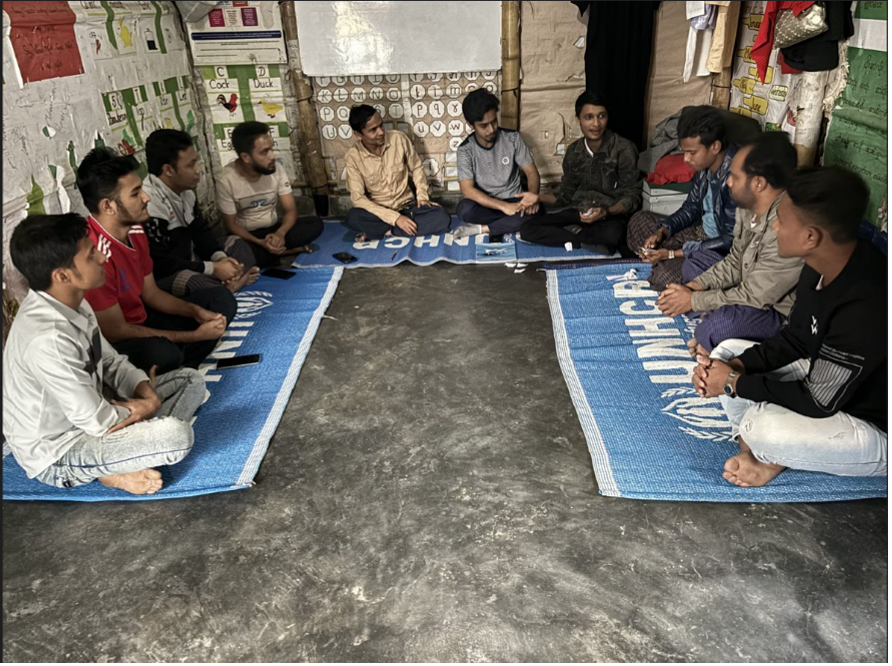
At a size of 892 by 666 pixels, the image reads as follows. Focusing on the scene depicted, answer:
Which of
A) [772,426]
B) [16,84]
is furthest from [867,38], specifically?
[16,84]

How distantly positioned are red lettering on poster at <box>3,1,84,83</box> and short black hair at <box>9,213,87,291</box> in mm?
1310

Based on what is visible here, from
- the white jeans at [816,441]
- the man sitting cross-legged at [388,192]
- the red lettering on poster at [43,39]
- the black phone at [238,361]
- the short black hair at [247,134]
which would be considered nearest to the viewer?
the white jeans at [816,441]

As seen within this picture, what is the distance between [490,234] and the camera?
14.9 ft

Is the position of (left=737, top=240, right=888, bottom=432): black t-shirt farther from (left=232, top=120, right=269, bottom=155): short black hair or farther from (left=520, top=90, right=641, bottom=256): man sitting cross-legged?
(left=232, top=120, right=269, bottom=155): short black hair

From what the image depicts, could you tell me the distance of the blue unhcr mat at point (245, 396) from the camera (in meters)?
2.29

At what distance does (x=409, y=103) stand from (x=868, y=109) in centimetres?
309

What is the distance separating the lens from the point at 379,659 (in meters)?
1.68

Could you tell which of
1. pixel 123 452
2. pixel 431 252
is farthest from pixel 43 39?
pixel 431 252

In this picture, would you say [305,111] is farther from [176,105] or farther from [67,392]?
[67,392]

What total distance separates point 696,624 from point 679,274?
214 centimetres

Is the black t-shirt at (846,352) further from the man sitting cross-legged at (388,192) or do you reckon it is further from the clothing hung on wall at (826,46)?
the man sitting cross-legged at (388,192)

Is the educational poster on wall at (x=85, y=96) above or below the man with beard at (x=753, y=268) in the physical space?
above

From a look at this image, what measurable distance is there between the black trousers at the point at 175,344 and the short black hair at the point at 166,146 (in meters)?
0.75

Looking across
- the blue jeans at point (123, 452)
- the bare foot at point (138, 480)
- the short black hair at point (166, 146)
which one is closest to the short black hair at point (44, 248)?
the blue jeans at point (123, 452)
